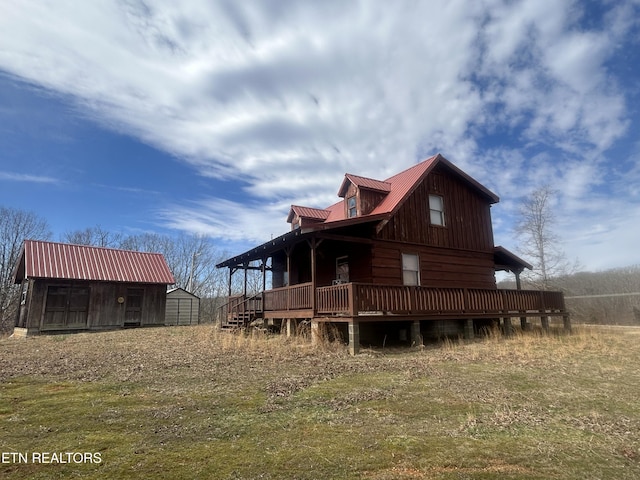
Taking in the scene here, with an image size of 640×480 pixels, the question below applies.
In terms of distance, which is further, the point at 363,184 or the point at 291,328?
the point at 363,184

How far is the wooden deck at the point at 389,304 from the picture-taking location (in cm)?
1276

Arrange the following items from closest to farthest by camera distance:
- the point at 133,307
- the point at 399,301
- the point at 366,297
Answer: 1. the point at 366,297
2. the point at 399,301
3. the point at 133,307

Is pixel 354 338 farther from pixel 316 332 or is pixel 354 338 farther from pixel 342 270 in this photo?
pixel 342 270

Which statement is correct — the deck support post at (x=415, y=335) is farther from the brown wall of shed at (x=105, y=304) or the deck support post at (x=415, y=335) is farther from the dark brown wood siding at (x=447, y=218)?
the brown wall of shed at (x=105, y=304)

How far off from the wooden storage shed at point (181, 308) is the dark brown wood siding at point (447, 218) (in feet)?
69.9

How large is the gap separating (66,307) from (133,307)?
3794mm

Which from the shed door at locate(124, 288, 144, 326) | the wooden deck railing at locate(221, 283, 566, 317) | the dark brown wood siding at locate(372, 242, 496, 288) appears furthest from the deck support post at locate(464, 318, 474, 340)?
the shed door at locate(124, 288, 144, 326)

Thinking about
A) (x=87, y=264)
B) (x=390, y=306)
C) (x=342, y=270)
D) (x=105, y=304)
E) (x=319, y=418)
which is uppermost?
(x=87, y=264)

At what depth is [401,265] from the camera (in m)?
17.2

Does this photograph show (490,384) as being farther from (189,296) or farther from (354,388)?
(189,296)

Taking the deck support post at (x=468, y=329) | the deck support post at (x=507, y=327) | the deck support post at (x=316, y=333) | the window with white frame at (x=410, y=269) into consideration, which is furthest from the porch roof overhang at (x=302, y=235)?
the deck support post at (x=507, y=327)

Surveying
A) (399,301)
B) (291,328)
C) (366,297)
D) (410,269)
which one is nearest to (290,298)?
(291,328)

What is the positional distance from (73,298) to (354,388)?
893 inches

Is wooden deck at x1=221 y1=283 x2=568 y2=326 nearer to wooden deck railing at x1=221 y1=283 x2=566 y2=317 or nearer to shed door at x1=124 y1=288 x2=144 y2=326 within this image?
wooden deck railing at x1=221 y1=283 x2=566 y2=317
